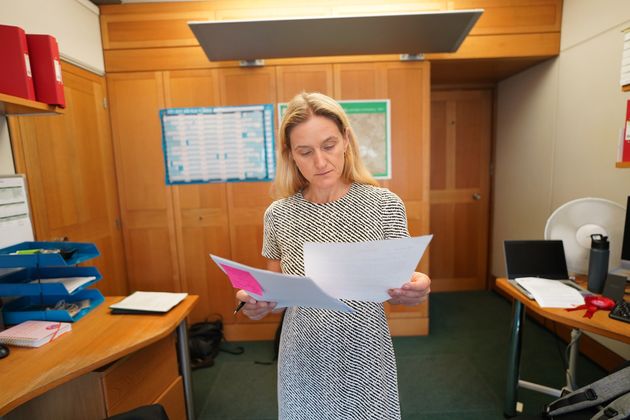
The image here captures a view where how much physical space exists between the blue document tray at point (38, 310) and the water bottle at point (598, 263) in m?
2.56

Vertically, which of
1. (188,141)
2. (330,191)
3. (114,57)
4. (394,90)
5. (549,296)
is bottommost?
(549,296)

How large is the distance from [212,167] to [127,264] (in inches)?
44.8

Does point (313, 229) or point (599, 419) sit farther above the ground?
point (313, 229)

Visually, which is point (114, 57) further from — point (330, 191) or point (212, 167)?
point (330, 191)

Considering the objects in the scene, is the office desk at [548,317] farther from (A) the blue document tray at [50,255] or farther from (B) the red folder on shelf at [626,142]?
(A) the blue document tray at [50,255]

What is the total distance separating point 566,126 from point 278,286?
2.87m

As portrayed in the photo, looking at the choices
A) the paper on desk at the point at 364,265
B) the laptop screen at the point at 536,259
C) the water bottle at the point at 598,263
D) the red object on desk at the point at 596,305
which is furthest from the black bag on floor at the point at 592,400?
the paper on desk at the point at 364,265

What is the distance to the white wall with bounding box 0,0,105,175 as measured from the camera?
1699mm

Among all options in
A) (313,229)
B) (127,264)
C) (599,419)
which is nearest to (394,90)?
(313,229)

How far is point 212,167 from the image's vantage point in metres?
2.61

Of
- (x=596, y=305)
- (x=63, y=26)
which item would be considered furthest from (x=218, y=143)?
(x=596, y=305)

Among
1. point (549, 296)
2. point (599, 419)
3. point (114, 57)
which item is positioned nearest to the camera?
point (599, 419)

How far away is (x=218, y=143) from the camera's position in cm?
258

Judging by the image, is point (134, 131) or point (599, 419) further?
point (134, 131)
